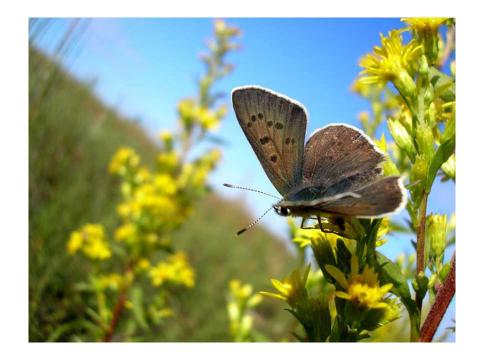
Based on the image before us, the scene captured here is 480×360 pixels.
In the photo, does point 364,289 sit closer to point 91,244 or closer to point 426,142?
point 426,142

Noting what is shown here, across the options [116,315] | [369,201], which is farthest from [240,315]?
[369,201]

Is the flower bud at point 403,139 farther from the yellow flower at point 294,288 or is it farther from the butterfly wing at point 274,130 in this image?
the yellow flower at point 294,288

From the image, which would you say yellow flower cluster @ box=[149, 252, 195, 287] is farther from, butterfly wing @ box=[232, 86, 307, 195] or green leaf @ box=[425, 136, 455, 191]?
green leaf @ box=[425, 136, 455, 191]

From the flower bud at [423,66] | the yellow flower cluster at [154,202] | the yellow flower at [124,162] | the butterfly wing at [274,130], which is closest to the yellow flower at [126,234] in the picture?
the yellow flower cluster at [154,202]

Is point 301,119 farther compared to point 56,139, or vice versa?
point 56,139

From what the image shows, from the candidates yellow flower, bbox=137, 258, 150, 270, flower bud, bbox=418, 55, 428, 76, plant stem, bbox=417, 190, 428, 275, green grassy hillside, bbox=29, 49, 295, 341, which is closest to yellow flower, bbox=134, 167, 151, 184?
yellow flower, bbox=137, 258, 150, 270
